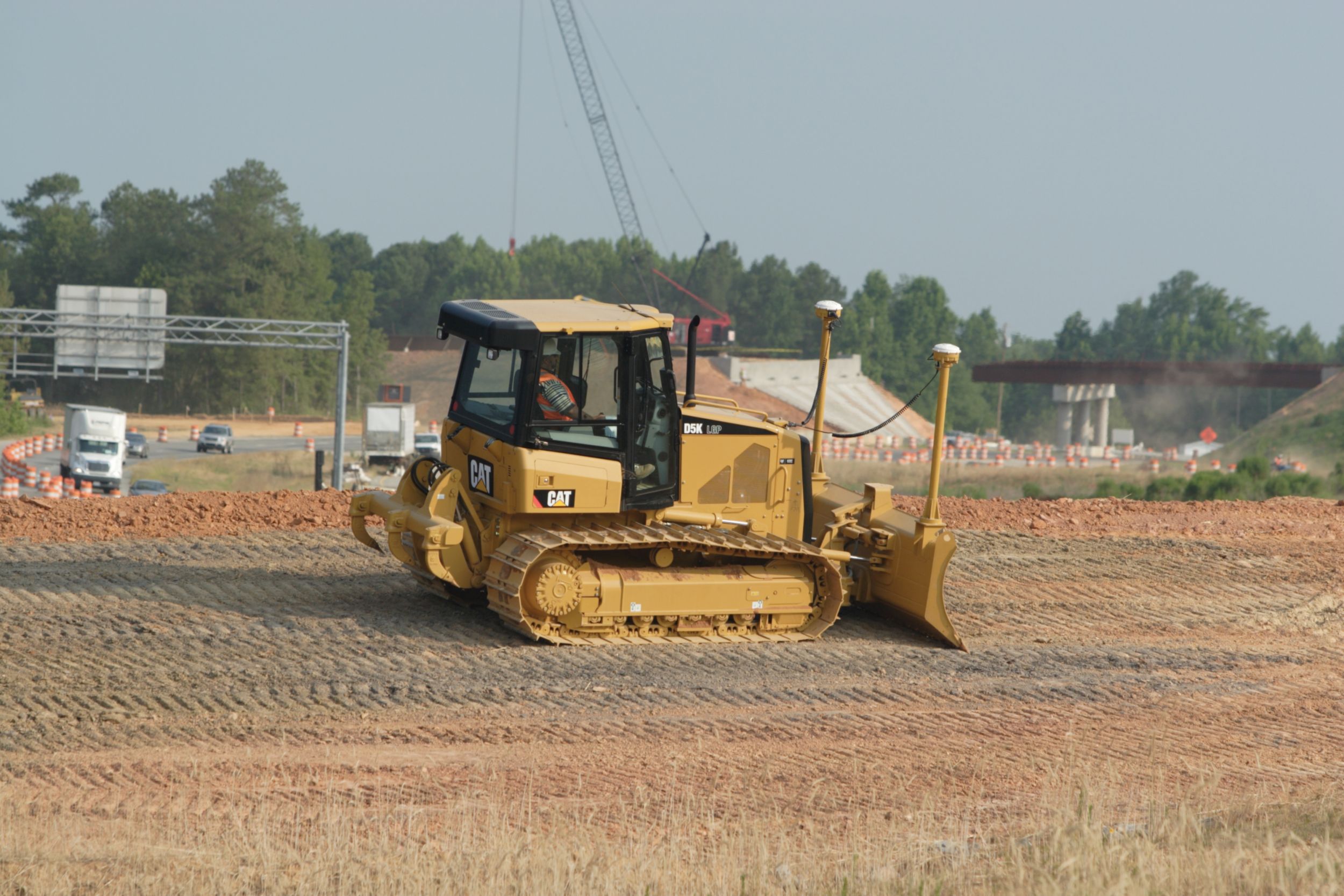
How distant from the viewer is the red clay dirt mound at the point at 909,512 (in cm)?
1455

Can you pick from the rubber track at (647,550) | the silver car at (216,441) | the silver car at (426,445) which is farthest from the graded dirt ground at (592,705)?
the silver car at (216,441)

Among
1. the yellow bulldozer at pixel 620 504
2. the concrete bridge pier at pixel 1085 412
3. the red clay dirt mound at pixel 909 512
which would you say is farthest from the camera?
the concrete bridge pier at pixel 1085 412

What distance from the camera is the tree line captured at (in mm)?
76562

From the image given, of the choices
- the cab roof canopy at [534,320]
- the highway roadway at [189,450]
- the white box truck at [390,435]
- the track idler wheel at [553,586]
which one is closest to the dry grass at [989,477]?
the white box truck at [390,435]

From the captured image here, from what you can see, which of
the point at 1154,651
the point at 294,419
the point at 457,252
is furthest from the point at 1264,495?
the point at 457,252

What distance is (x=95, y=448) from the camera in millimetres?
37875

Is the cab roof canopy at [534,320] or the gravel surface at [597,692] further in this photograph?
the cab roof canopy at [534,320]

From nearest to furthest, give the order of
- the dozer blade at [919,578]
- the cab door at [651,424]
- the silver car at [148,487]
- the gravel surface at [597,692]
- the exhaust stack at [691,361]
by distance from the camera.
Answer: the gravel surface at [597,692] < the exhaust stack at [691,361] < the cab door at [651,424] < the dozer blade at [919,578] < the silver car at [148,487]

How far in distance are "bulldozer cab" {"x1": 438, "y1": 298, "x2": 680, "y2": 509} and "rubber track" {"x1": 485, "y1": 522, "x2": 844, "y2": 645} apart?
1.23ft

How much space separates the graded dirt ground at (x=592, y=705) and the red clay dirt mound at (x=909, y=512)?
4.6 inches

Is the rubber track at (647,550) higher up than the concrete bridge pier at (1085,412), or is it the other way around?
the concrete bridge pier at (1085,412)

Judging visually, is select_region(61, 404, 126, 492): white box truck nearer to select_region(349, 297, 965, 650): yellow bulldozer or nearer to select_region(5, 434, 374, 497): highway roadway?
select_region(5, 434, 374, 497): highway roadway

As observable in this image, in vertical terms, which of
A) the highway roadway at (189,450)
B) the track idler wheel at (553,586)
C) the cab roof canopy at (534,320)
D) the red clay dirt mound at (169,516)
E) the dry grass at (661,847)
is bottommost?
the highway roadway at (189,450)

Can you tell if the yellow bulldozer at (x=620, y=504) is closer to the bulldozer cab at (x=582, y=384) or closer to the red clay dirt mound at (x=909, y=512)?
the bulldozer cab at (x=582, y=384)
